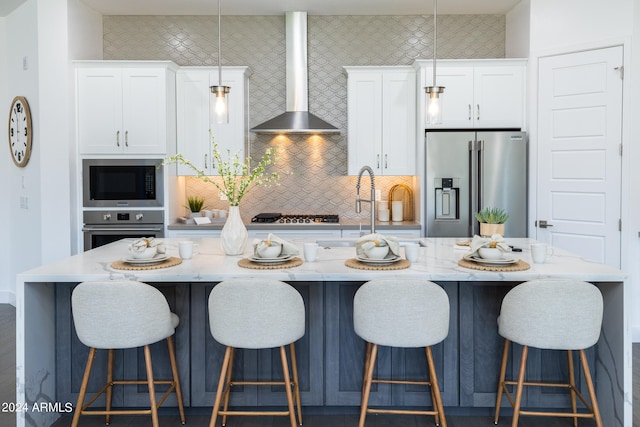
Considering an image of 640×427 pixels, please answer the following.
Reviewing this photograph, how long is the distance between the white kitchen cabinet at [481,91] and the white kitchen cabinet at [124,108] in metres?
2.41

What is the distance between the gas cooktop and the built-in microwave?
949 millimetres

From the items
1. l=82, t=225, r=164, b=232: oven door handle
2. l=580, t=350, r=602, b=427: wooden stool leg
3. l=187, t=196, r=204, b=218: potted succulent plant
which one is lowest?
l=580, t=350, r=602, b=427: wooden stool leg

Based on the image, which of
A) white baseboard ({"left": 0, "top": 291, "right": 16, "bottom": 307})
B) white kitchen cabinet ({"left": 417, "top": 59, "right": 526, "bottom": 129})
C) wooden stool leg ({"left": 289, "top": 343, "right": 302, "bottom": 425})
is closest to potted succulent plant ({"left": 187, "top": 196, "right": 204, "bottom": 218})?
white baseboard ({"left": 0, "top": 291, "right": 16, "bottom": 307})

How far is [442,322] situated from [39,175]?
4.09 meters

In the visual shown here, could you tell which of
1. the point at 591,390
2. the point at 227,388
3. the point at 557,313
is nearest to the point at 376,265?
the point at 557,313

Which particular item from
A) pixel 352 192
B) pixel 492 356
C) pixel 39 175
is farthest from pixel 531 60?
pixel 39 175

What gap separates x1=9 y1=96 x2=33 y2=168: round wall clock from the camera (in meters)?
5.06

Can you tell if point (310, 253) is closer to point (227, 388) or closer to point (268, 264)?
point (268, 264)

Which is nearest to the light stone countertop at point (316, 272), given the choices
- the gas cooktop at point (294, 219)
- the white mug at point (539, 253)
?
the white mug at point (539, 253)

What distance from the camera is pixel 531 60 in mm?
4801

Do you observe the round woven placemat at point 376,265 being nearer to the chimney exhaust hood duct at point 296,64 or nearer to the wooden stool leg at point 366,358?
the wooden stool leg at point 366,358

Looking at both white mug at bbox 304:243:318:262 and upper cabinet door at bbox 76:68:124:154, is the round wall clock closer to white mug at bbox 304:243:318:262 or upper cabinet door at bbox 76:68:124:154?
upper cabinet door at bbox 76:68:124:154

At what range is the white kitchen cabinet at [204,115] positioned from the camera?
5.23 meters

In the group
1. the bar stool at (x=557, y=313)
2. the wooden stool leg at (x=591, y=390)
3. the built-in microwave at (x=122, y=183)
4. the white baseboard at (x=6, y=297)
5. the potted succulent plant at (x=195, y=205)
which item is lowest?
the white baseboard at (x=6, y=297)
